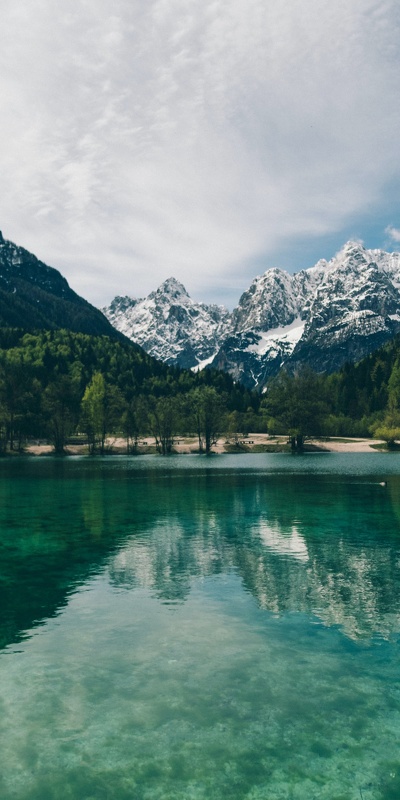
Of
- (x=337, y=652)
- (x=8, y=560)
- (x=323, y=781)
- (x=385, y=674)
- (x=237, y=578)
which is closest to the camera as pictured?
(x=323, y=781)

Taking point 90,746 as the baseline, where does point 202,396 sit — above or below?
above

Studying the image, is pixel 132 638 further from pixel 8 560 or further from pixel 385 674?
pixel 8 560

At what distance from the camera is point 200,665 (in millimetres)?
19547

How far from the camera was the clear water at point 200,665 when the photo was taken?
13.4m

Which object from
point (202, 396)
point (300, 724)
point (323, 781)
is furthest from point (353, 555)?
point (202, 396)

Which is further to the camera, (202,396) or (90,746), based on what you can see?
(202,396)

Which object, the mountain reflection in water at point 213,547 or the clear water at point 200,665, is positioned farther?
the mountain reflection in water at point 213,547

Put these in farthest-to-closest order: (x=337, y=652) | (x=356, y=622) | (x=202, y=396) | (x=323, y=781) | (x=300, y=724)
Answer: (x=202, y=396), (x=356, y=622), (x=337, y=652), (x=300, y=724), (x=323, y=781)

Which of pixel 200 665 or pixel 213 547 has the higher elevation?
pixel 200 665

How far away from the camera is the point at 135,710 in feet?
A: 53.4

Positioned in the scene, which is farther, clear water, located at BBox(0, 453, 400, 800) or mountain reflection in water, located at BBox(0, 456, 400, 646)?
mountain reflection in water, located at BBox(0, 456, 400, 646)

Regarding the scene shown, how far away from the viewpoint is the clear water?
13.4 metres

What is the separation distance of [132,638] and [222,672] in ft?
15.7

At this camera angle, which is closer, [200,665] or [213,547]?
[200,665]
